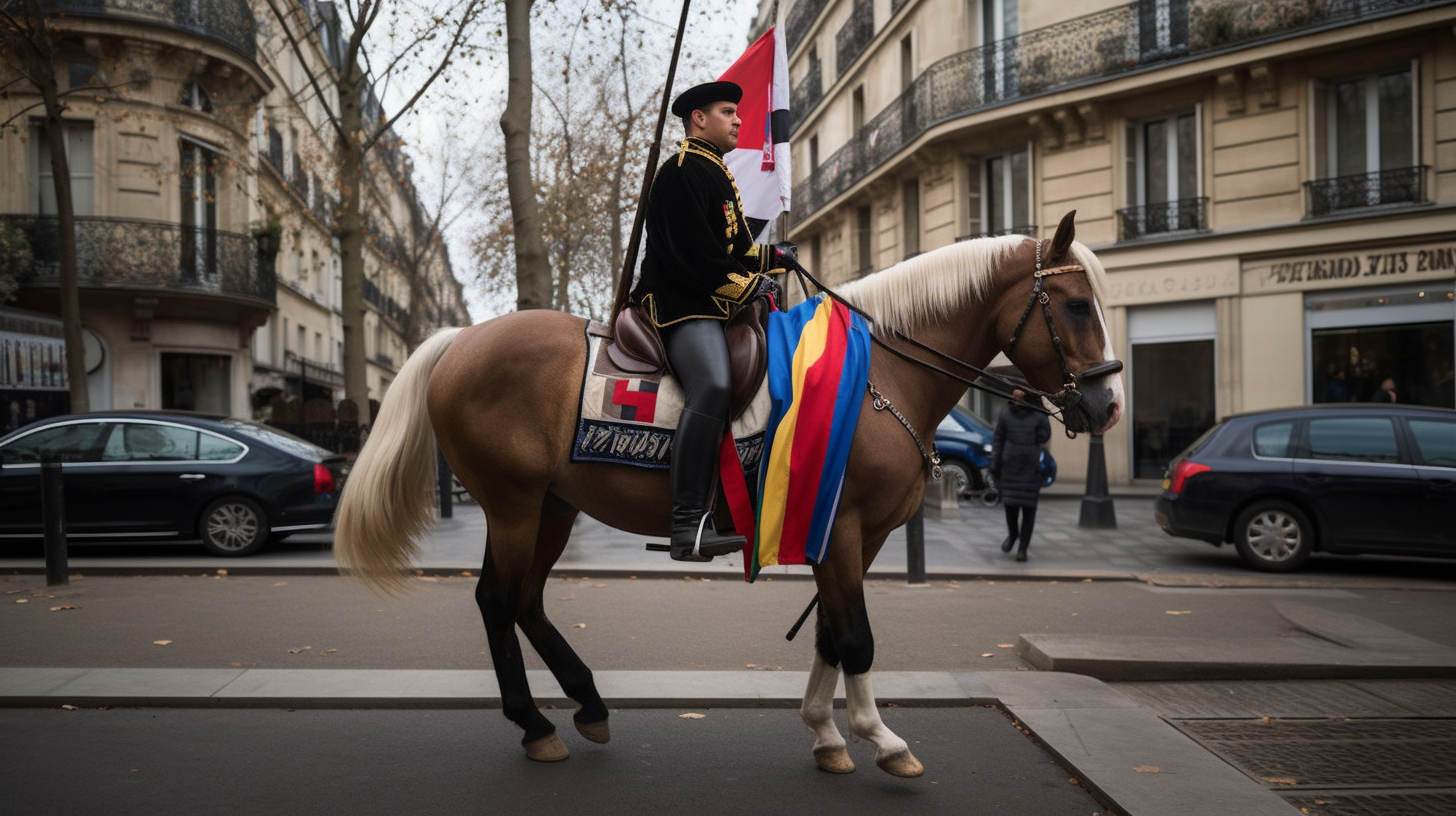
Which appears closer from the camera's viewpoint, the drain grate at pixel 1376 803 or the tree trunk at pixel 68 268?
the drain grate at pixel 1376 803

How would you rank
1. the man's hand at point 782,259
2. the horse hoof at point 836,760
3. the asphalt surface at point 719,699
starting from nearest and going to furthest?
the asphalt surface at point 719,699, the horse hoof at point 836,760, the man's hand at point 782,259

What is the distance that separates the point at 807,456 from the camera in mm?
4293

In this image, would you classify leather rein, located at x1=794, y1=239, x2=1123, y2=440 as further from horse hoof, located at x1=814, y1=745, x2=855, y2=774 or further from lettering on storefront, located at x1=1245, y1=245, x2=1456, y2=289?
lettering on storefront, located at x1=1245, y1=245, x2=1456, y2=289

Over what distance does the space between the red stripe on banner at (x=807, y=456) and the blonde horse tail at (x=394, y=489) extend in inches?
70.7

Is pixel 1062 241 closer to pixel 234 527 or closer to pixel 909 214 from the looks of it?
pixel 234 527

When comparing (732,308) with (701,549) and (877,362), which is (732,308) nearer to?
(877,362)

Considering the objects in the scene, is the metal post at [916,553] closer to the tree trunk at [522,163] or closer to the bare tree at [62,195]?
the tree trunk at [522,163]

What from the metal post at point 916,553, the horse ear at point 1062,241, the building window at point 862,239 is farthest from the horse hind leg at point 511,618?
the building window at point 862,239

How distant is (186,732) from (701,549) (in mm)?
2673

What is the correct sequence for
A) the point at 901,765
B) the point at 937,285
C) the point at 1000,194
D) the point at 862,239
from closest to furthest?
1. the point at 901,765
2. the point at 937,285
3. the point at 1000,194
4. the point at 862,239

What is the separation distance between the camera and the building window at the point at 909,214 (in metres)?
28.1

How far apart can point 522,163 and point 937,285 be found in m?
9.46

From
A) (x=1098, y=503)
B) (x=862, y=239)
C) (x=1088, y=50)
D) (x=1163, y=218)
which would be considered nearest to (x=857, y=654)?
(x=1098, y=503)

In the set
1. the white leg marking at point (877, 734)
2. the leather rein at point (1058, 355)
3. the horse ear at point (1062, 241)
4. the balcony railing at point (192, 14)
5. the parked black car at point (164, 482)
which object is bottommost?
the white leg marking at point (877, 734)
